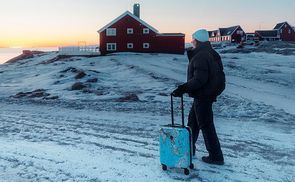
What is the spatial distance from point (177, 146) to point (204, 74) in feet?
3.64

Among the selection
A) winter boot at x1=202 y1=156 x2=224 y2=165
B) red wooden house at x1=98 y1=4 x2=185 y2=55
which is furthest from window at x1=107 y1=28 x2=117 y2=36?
winter boot at x1=202 y1=156 x2=224 y2=165

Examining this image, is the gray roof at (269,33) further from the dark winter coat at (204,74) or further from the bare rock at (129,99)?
the dark winter coat at (204,74)

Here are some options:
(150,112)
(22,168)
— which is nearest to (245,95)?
(150,112)

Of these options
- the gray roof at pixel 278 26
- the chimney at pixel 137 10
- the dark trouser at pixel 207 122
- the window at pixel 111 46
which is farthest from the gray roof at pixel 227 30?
the dark trouser at pixel 207 122

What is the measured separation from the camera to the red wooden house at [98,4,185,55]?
45.8 metres

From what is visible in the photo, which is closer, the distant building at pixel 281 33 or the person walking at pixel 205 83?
the person walking at pixel 205 83

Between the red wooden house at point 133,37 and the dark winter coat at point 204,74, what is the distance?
41304 mm

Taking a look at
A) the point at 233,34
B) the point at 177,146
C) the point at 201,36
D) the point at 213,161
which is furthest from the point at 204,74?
the point at 233,34

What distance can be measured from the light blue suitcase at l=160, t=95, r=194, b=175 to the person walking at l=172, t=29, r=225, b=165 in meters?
0.45

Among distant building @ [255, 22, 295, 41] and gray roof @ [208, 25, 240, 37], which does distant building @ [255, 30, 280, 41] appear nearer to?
distant building @ [255, 22, 295, 41]

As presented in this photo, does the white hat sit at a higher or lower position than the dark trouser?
higher

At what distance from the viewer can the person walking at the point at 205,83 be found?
16.6ft

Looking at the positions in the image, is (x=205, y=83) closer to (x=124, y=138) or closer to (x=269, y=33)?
(x=124, y=138)

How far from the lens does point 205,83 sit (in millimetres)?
5105
